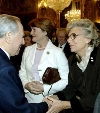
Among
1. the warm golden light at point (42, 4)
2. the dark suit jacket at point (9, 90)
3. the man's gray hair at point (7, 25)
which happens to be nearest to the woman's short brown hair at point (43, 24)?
the man's gray hair at point (7, 25)

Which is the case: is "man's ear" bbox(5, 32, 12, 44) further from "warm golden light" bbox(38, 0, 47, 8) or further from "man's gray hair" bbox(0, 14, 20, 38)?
"warm golden light" bbox(38, 0, 47, 8)

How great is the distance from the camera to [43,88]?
3160 millimetres

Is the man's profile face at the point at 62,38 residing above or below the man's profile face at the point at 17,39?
below

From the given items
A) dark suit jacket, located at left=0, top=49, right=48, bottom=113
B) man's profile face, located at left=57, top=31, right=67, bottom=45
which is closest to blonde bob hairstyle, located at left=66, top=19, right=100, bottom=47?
dark suit jacket, located at left=0, top=49, right=48, bottom=113

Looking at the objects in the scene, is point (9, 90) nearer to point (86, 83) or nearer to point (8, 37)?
point (8, 37)

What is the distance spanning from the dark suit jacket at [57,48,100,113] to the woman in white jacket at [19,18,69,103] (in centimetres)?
12

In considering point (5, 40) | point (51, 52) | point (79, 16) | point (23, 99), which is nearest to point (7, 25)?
point (5, 40)

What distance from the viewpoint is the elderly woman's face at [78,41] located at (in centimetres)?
308

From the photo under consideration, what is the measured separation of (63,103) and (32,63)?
0.74m

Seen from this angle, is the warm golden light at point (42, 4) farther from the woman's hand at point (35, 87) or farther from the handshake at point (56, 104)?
the handshake at point (56, 104)

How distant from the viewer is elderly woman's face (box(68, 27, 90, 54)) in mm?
3076

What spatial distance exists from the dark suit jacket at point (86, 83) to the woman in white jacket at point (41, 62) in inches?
4.9

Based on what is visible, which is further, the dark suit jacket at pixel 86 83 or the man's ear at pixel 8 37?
the dark suit jacket at pixel 86 83

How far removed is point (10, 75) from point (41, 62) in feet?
4.96
